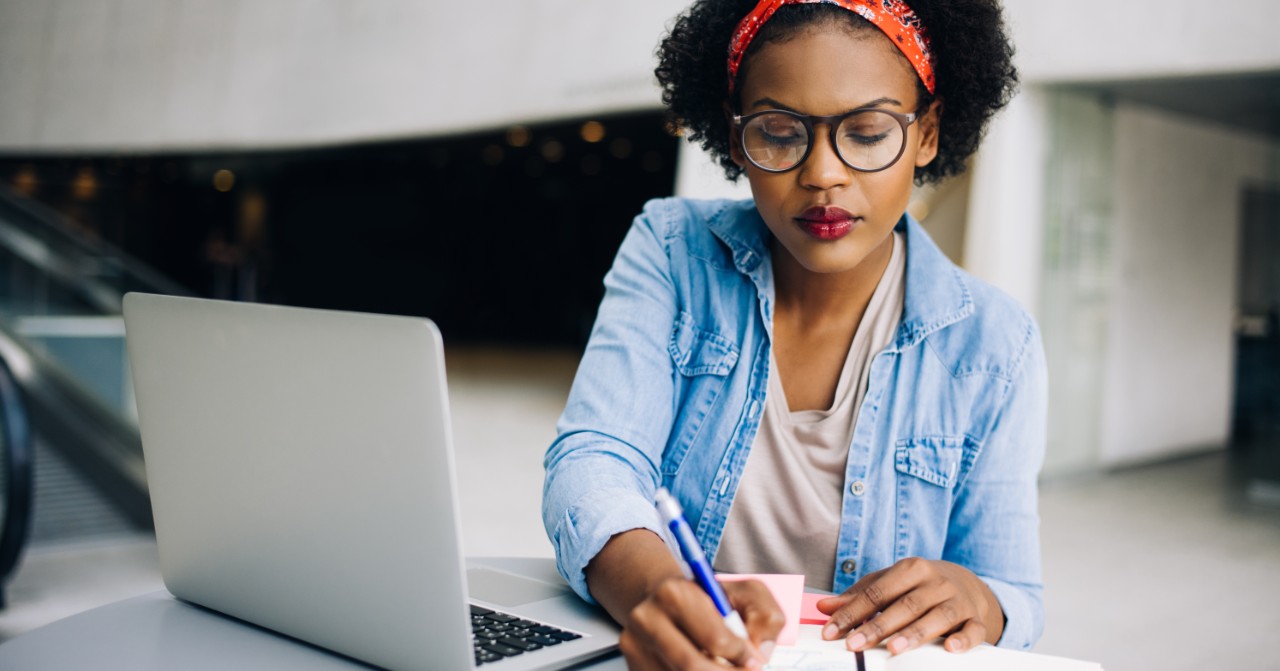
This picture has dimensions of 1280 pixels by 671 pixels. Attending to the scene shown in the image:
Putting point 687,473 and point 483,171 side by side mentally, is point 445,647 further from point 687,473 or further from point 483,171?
point 483,171

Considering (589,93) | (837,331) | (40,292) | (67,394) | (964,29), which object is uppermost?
(589,93)

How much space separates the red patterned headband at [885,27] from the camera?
1289 mm

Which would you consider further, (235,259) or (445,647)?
(235,259)

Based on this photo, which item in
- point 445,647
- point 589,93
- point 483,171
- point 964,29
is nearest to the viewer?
point 445,647

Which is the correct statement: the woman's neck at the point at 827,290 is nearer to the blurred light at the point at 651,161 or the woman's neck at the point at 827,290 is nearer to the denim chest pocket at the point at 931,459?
the denim chest pocket at the point at 931,459

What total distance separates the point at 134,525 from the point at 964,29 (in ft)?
18.1

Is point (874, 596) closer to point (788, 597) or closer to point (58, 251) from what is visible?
point (788, 597)

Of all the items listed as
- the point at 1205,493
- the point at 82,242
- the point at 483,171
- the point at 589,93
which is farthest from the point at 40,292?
the point at 483,171

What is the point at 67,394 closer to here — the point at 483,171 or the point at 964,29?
the point at 964,29

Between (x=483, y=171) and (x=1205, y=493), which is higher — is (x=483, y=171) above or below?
above

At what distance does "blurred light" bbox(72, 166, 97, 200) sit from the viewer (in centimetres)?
1622

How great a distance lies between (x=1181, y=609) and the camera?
4.22m

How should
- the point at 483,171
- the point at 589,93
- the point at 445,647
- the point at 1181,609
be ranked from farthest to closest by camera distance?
the point at 483,171 < the point at 589,93 < the point at 1181,609 < the point at 445,647

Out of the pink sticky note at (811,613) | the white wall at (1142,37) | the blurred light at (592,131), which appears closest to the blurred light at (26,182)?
the blurred light at (592,131)
